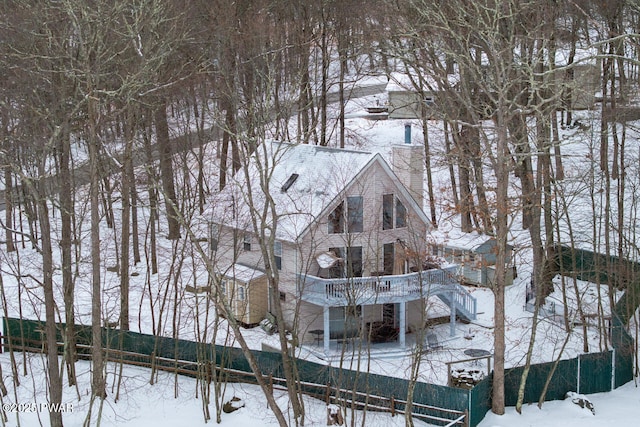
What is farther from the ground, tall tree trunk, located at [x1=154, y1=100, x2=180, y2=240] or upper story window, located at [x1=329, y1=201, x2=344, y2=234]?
tall tree trunk, located at [x1=154, y1=100, x2=180, y2=240]

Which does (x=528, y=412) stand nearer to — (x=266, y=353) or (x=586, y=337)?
(x=586, y=337)

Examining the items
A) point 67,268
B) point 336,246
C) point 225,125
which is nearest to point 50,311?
point 67,268

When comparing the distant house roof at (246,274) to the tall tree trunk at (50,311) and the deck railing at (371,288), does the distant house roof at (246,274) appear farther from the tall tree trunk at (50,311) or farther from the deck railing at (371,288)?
the tall tree trunk at (50,311)

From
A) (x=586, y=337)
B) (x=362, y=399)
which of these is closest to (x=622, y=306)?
(x=586, y=337)

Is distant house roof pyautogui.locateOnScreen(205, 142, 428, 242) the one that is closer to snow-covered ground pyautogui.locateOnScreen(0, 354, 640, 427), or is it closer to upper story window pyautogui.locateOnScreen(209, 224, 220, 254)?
upper story window pyautogui.locateOnScreen(209, 224, 220, 254)

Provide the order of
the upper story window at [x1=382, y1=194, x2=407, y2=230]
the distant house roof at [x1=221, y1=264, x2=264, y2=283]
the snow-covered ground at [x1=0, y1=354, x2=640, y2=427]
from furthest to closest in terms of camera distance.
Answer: the distant house roof at [x1=221, y1=264, x2=264, y2=283]
the upper story window at [x1=382, y1=194, x2=407, y2=230]
the snow-covered ground at [x1=0, y1=354, x2=640, y2=427]

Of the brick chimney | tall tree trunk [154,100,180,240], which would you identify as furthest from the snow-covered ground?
the brick chimney
